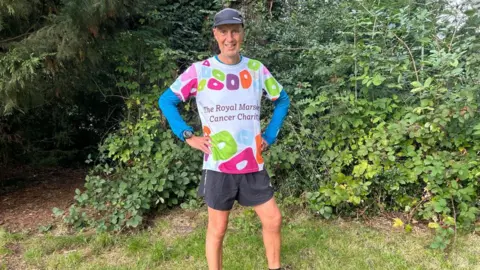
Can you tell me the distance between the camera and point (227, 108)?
247 centimetres

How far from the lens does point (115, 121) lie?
532cm

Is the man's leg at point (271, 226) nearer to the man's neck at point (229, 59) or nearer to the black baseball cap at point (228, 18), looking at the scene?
the man's neck at point (229, 59)

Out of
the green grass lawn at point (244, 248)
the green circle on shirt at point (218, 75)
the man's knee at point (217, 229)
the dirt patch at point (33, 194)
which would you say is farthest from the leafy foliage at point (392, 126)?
the dirt patch at point (33, 194)

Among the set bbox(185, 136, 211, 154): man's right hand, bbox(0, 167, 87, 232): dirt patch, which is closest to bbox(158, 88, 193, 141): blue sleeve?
bbox(185, 136, 211, 154): man's right hand

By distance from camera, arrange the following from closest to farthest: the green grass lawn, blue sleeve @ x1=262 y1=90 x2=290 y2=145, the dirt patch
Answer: blue sleeve @ x1=262 y1=90 x2=290 y2=145 < the green grass lawn < the dirt patch

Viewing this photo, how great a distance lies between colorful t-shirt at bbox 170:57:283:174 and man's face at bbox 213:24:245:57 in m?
0.10

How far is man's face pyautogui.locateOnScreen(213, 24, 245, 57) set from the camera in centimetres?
246

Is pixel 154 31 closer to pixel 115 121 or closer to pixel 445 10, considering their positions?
pixel 115 121

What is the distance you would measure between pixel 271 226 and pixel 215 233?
37cm

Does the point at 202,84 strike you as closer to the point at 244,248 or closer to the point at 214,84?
the point at 214,84

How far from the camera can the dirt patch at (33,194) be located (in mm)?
3994

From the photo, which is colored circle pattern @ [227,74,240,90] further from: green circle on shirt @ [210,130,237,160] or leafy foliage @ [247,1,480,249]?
leafy foliage @ [247,1,480,249]

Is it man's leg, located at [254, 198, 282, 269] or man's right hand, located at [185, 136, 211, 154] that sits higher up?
man's right hand, located at [185, 136, 211, 154]

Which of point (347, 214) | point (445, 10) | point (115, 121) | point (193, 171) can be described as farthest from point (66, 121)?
point (445, 10)
